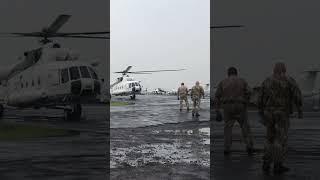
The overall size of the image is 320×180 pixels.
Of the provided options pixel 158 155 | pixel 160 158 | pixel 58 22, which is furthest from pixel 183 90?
pixel 160 158

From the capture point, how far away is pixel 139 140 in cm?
1100

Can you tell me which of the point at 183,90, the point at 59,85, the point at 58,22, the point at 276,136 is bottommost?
the point at 276,136

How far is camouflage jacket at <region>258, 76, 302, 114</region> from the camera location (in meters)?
6.60

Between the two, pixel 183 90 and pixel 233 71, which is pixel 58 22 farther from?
pixel 233 71

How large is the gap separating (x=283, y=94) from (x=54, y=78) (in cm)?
1362

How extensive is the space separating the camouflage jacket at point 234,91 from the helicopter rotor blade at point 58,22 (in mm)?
11103

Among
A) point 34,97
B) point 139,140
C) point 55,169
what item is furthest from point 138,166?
point 34,97

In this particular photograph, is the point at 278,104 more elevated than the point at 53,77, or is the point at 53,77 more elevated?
the point at 53,77

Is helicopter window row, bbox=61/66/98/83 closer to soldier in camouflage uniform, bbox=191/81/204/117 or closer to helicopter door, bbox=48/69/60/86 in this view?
helicopter door, bbox=48/69/60/86

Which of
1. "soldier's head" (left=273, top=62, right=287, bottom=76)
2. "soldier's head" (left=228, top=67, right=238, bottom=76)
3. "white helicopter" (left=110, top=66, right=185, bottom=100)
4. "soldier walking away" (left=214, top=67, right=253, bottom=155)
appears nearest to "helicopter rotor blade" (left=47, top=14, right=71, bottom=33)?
"soldier's head" (left=228, top=67, right=238, bottom=76)

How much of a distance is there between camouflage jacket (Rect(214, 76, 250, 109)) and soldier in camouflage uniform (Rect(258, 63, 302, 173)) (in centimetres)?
163

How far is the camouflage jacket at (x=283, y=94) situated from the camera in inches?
260

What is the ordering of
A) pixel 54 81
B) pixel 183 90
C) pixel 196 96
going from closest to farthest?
pixel 54 81, pixel 196 96, pixel 183 90

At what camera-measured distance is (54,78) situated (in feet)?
→ 61.9
